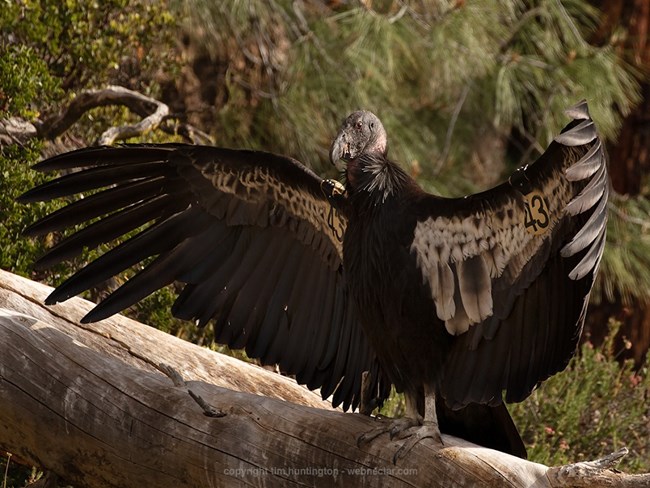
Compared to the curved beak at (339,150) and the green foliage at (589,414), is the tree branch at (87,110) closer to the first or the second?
the curved beak at (339,150)

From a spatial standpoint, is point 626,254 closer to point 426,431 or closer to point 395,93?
point 395,93

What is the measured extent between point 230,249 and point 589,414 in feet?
7.49

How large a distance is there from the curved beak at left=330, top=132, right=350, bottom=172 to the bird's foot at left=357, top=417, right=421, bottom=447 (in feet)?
3.00

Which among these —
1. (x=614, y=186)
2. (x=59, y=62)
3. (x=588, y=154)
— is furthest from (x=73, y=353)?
(x=614, y=186)

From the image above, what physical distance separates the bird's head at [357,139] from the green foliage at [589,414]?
70.3 inches

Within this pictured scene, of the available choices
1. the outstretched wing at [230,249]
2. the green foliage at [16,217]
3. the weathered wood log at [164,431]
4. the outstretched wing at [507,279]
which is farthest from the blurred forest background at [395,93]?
the outstretched wing at [507,279]

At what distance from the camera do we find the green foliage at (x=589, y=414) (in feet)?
16.7

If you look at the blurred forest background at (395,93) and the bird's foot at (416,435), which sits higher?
the blurred forest background at (395,93)

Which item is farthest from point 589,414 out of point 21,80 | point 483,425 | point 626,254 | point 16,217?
point 21,80

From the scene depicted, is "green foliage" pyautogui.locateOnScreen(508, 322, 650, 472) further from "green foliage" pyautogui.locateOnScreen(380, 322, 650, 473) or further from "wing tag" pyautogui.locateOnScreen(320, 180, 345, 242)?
"wing tag" pyautogui.locateOnScreen(320, 180, 345, 242)

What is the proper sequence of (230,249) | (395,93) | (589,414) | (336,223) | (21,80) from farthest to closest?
1. (395,93)
2. (589,414)
3. (21,80)
4. (230,249)
5. (336,223)

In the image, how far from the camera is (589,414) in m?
5.41

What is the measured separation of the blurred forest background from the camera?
5.15 metres

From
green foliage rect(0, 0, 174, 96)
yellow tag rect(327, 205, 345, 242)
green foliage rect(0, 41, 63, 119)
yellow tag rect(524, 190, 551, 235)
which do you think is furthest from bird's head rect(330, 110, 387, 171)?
green foliage rect(0, 0, 174, 96)
